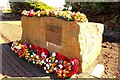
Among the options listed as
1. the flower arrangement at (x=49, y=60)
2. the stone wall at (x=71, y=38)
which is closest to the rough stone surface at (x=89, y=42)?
the stone wall at (x=71, y=38)

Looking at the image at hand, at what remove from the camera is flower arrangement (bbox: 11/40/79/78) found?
22.0ft

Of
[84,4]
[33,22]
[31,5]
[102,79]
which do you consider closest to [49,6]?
[31,5]

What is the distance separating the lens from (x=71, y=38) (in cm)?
701

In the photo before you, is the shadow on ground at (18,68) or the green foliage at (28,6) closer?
the shadow on ground at (18,68)

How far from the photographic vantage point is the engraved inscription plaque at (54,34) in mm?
7632

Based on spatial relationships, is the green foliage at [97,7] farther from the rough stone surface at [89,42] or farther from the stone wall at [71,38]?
the rough stone surface at [89,42]

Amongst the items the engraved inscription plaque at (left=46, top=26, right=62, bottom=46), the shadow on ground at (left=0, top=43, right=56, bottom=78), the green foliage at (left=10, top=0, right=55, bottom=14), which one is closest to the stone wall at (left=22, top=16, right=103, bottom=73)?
the engraved inscription plaque at (left=46, top=26, right=62, bottom=46)

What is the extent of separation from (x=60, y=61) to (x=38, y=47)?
2100 millimetres

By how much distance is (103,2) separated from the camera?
1527 cm

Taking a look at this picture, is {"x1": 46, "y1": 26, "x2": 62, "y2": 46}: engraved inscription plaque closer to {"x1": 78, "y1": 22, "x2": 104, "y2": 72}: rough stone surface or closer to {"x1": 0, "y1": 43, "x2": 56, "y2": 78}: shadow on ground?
{"x1": 78, "y1": 22, "x2": 104, "y2": 72}: rough stone surface

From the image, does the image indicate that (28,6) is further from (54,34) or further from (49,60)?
(49,60)

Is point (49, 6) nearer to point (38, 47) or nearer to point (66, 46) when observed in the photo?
point (38, 47)

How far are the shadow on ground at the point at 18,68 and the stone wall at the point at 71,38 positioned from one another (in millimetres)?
1085

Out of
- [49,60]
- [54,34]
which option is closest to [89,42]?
[54,34]
